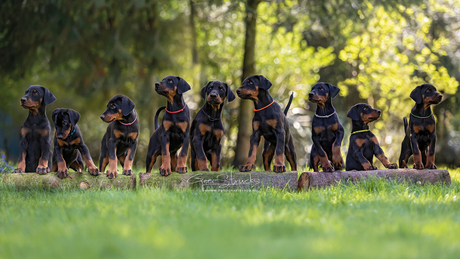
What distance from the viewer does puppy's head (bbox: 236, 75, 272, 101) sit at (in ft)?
20.0

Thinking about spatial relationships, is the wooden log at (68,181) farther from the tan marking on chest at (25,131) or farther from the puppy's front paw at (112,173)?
the tan marking on chest at (25,131)

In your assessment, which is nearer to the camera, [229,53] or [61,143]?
[61,143]

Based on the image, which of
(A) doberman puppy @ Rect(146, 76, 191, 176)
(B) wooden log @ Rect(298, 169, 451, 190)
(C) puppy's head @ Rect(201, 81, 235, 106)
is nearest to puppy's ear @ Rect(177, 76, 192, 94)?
(A) doberman puppy @ Rect(146, 76, 191, 176)

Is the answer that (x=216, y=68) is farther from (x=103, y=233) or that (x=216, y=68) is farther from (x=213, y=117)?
(x=103, y=233)

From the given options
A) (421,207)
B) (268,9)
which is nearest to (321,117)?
(421,207)

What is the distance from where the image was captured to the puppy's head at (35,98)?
584cm

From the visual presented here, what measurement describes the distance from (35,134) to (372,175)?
16.1ft

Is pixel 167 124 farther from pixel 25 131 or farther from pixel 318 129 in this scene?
pixel 318 129

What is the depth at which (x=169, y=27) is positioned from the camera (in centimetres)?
1266

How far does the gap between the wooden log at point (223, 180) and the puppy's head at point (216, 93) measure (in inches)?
40.5

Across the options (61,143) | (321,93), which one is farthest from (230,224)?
(61,143)

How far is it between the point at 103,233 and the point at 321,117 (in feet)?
13.0

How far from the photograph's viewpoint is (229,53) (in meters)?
16.8

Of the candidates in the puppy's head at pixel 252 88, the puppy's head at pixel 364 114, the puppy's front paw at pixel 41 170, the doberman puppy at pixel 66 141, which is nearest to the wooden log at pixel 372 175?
the puppy's head at pixel 364 114
